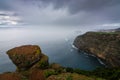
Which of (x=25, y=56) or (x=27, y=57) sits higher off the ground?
(x=25, y=56)

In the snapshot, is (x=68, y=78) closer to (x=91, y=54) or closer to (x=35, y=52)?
(x=35, y=52)

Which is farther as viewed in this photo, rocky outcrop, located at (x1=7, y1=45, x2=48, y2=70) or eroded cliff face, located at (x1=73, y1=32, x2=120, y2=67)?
eroded cliff face, located at (x1=73, y1=32, x2=120, y2=67)

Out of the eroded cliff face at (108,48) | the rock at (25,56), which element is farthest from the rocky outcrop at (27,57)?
the eroded cliff face at (108,48)

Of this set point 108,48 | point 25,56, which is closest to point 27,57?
point 25,56

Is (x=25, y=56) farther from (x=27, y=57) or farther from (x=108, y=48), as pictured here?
(x=108, y=48)

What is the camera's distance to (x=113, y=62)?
14650 centimetres

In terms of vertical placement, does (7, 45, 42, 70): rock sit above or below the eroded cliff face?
above

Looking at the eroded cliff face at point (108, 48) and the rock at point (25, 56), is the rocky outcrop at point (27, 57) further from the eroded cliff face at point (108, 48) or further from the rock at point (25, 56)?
the eroded cliff face at point (108, 48)

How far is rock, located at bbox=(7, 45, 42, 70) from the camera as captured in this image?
2655 inches

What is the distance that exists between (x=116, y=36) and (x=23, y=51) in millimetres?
112558

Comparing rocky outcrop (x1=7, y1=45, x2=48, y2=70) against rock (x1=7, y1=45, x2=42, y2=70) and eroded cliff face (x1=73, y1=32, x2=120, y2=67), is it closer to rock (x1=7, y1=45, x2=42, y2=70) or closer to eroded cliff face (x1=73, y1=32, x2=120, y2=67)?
rock (x1=7, y1=45, x2=42, y2=70)

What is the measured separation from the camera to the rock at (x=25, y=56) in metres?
67.4

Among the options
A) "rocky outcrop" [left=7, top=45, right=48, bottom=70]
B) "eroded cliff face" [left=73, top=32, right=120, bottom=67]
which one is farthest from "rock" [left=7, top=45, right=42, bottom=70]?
"eroded cliff face" [left=73, top=32, right=120, bottom=67]

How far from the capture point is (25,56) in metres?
67.2
